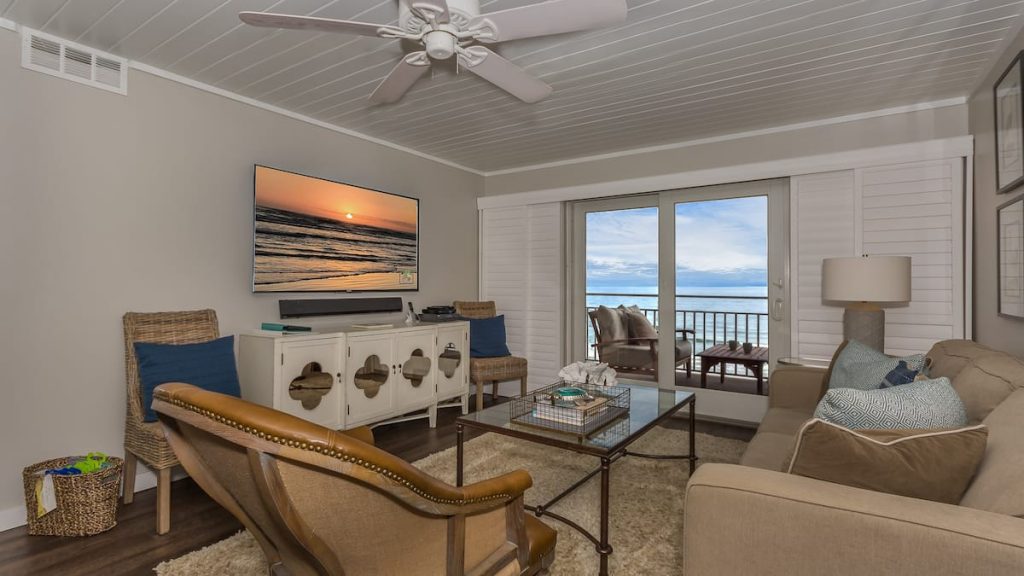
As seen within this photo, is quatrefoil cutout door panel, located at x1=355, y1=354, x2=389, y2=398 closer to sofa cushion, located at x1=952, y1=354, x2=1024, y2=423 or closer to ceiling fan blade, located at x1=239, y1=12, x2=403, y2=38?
ceiling fan blade, located at x1=239, y1=12, x2=403, y2=38

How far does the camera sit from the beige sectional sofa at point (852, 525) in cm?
98

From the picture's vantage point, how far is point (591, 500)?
2.54m

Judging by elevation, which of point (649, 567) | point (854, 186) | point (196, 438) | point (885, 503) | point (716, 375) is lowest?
point (649, 567)

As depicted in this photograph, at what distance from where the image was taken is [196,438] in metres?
1.04

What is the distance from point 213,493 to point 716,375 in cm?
412

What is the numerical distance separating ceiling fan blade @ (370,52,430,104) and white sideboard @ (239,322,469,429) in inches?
60.4

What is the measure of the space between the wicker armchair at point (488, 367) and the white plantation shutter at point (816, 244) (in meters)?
2.24

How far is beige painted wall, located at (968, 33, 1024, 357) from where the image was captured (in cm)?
258

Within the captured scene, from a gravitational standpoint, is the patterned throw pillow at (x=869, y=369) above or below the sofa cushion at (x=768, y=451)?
above

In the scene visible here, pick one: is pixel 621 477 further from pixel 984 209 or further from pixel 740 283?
pixel 984 209

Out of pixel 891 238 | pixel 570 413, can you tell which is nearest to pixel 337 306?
pixel 570 413

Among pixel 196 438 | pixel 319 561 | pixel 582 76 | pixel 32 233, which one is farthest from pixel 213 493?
pixel 582 76

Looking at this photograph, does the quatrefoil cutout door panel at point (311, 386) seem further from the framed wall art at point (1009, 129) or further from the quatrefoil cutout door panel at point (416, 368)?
the framed wall art at point (1009, 129)

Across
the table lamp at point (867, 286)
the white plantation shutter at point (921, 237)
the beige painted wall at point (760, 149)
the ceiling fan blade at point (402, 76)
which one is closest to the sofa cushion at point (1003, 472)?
the table lamp at point (867, 286)
